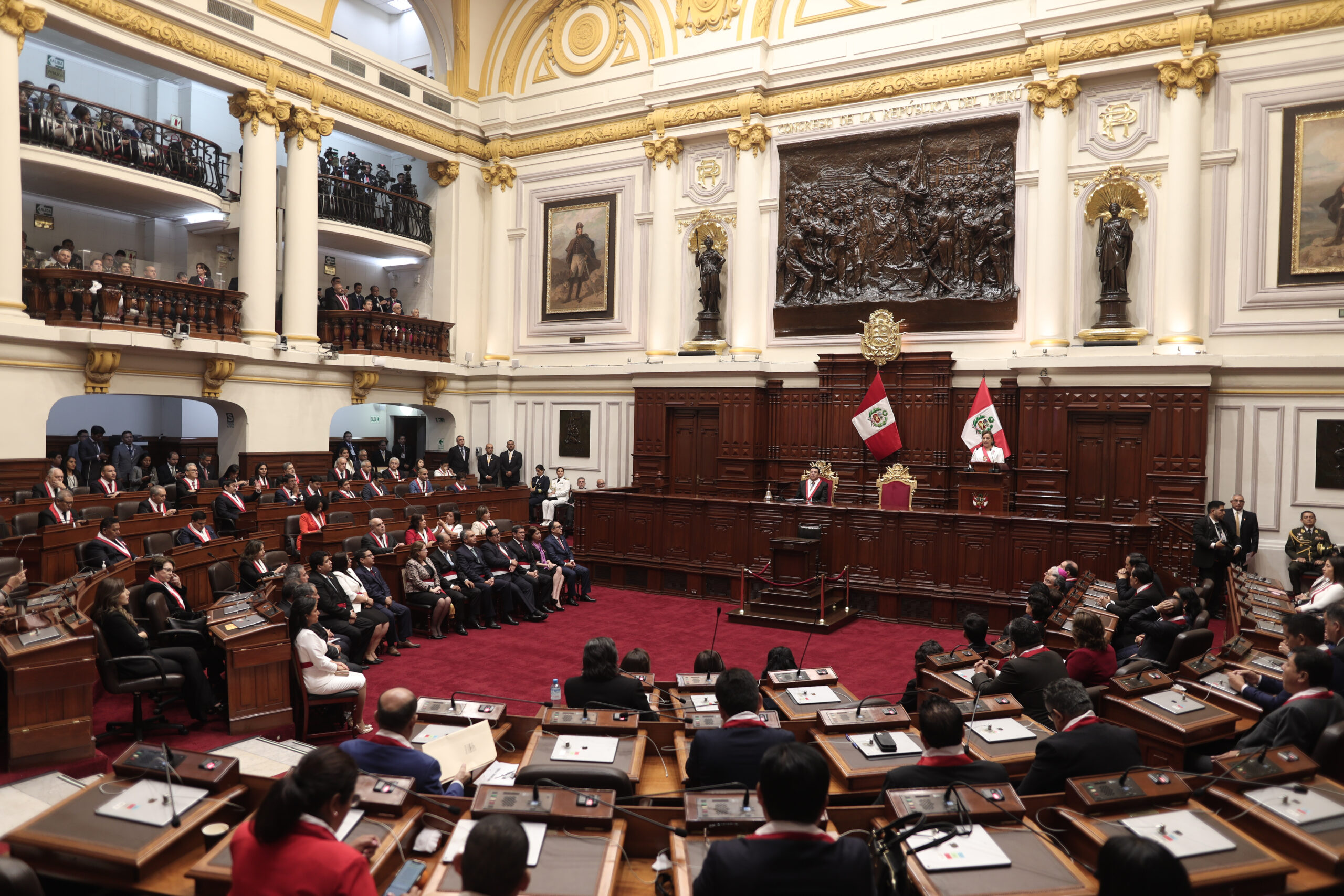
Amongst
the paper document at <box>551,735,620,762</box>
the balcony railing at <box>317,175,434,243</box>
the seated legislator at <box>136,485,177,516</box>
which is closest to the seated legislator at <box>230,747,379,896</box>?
the paper document at <box>551,735,620,762</box>

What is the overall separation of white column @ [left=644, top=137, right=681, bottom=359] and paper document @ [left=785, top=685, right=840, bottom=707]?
11153mm

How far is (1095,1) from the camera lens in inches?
466

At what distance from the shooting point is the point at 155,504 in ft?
32.5

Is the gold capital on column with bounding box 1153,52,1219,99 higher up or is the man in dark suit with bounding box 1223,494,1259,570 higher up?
the gold capital on column with bounding box 1153,52,1219,99

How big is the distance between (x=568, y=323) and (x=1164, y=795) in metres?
15.1

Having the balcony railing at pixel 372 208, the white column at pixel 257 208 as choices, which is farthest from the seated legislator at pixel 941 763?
the balcony railing at pixel 372 208

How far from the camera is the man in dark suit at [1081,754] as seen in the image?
137 inches

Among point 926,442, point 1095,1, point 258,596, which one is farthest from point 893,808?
point 1095,1

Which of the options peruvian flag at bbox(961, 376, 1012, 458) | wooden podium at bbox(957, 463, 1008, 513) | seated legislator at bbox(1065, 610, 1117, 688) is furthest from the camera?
peruvian flag at bbox(961, 376, 1012, 458)

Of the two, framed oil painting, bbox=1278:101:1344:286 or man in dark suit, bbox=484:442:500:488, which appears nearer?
framed oil painting, bbox=1278:101:1344:286

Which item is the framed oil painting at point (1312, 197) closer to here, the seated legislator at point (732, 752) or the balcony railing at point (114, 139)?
the seated legislator at point (732, 752)

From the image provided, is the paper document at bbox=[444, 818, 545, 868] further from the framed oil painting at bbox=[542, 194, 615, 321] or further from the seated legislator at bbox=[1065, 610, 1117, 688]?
the framed oil painting at bbox=[542, 194, 615, 321]

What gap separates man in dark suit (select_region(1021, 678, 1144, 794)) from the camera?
3.47 m

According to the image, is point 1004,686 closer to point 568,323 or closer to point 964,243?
point 964,243
